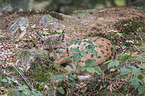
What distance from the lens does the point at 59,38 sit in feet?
17.5

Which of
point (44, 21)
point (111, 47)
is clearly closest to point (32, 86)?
point (111, 47)

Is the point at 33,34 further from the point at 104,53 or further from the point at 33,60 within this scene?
the point at 104,53

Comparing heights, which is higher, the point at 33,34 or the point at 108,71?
the point at 33,34

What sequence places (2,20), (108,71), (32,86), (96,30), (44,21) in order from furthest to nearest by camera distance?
(2,20) < (44,21) < (96,30) < (108,71) < (32,86)

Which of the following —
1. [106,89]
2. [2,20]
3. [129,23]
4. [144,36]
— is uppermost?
[2,20]

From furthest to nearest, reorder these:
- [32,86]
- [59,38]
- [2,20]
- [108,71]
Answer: [2,20], [59,38], [108,71], [32,86]

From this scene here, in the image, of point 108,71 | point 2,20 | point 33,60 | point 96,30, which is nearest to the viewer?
point 108,71

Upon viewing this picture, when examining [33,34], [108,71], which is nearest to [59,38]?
[33,34]

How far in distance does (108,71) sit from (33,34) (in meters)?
2.86

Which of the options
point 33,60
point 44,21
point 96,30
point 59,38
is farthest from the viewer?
point 44,21

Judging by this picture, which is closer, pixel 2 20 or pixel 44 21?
pixel 44 21

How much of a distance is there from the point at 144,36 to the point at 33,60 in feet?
11.4

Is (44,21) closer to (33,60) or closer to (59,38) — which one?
(59,38)

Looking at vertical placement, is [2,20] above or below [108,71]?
above
